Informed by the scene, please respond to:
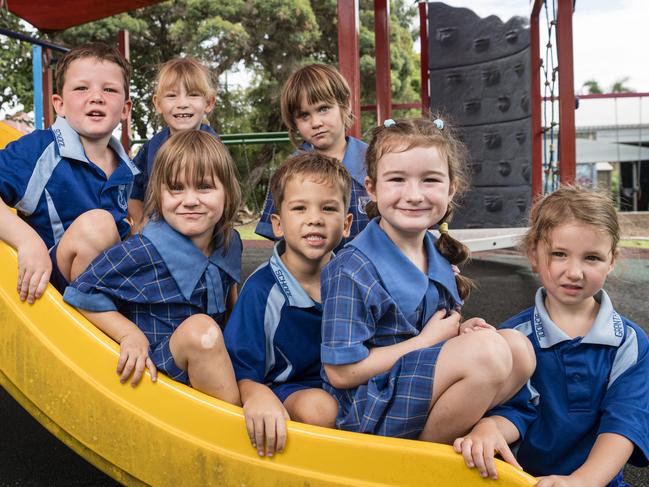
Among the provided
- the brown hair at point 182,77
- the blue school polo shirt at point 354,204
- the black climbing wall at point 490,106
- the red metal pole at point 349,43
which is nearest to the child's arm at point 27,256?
the blue school polo shirt at point 354,204

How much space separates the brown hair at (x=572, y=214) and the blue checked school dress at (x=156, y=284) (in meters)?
0.59

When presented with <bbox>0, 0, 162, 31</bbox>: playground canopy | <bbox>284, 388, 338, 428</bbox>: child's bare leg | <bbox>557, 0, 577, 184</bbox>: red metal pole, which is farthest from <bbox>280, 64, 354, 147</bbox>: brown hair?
<bbox>0, 0, 162, 31</bbox>: playground canopy

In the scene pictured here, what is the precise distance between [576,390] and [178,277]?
70 cm

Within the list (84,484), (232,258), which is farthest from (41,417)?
(232,258)

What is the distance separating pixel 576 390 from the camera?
3.17 feet

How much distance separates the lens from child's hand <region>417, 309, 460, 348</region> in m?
0.95

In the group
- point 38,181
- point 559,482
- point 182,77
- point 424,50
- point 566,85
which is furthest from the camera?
point 424,50

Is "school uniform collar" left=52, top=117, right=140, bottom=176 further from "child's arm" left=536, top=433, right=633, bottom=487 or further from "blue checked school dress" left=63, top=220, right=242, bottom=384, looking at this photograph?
"child's arm" left=536, top=433, right=633, bottom=487

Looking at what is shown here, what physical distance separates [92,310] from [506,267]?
346cm

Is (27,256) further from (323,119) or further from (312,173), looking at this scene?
(323,119)

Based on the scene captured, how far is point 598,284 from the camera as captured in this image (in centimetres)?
96

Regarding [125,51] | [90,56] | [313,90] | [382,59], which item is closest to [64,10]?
[125,51]

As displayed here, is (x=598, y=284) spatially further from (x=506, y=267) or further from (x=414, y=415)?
(x=506, y=267)

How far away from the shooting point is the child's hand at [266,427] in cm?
90
